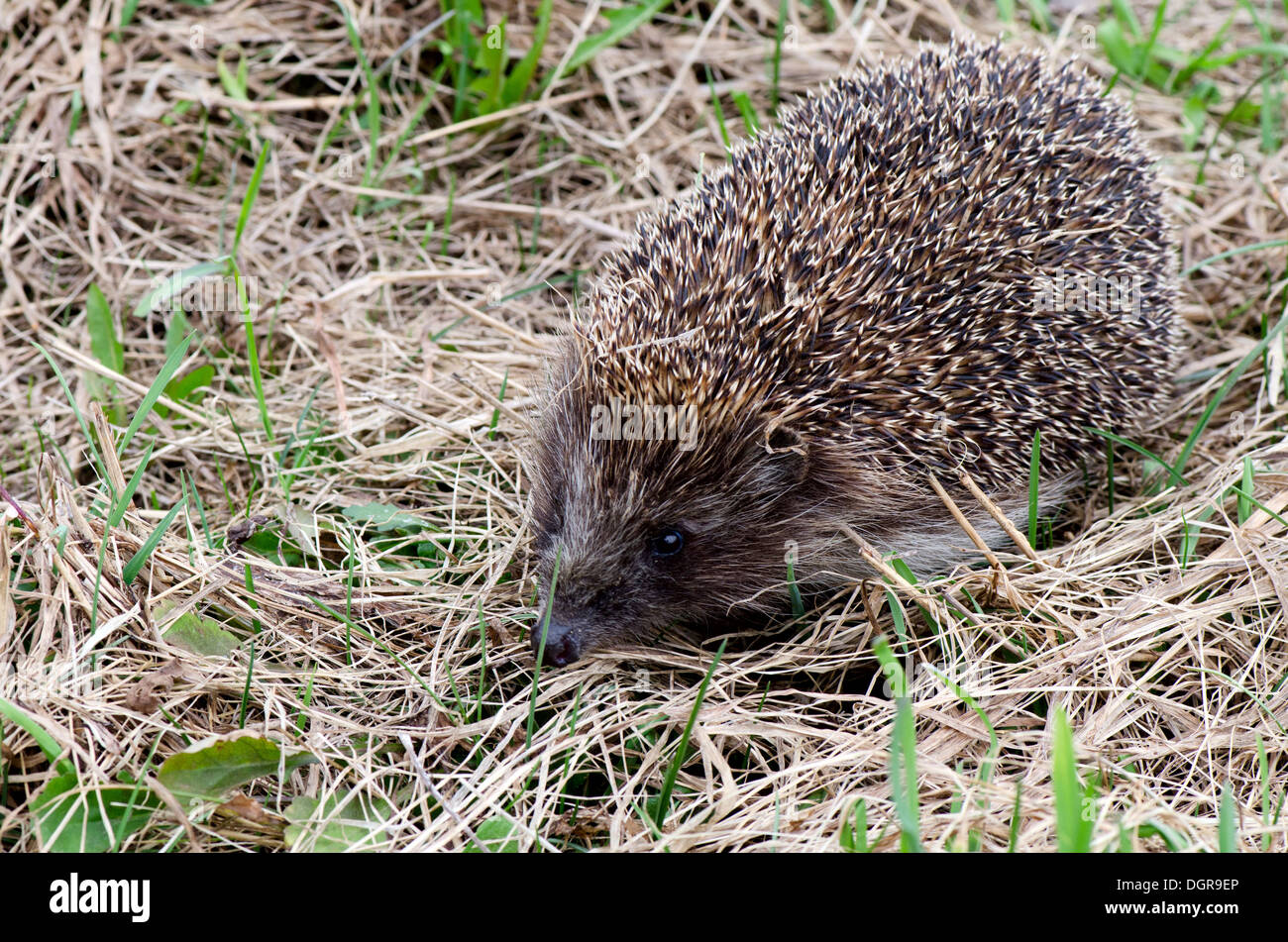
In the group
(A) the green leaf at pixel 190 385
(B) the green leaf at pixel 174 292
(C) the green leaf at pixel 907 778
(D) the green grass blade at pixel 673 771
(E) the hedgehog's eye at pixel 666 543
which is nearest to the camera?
(C) the green leaf at pixel 907 778

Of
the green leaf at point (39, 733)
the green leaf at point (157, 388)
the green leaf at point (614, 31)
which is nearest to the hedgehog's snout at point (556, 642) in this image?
the green leaf at point (39, 733)

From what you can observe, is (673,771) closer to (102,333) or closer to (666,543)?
(666,543)

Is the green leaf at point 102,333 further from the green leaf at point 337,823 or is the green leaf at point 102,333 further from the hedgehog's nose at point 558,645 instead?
the green leaf at point 337,823

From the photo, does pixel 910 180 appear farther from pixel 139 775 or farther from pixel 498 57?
pixel 139 775

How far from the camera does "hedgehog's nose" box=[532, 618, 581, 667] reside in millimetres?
4156

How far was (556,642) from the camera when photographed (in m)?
4.16

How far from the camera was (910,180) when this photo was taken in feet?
15.3

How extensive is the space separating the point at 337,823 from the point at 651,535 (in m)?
1.52

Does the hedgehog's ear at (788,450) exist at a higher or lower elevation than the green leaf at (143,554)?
higher

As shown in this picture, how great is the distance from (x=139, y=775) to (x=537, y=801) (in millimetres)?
1108

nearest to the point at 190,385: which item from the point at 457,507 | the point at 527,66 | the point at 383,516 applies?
the point at 383,516
